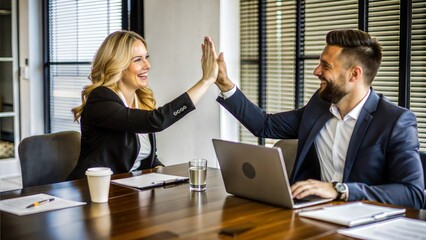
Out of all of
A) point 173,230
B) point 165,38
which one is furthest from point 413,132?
point 165,38

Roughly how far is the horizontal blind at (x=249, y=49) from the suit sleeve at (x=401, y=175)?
1723 millimetres

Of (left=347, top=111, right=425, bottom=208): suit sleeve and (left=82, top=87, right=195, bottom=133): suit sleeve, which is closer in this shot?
(left=347, top=111, right=425, bottom=208): suit sleeve

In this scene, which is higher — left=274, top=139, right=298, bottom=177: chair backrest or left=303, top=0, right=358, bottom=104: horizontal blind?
left=303, top=0, right=358, bottom=104: horizontal blind

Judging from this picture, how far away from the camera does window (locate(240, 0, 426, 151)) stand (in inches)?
118

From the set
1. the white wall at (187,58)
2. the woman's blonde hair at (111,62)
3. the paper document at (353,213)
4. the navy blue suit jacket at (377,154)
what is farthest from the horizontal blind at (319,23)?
the paper document at (353,213)

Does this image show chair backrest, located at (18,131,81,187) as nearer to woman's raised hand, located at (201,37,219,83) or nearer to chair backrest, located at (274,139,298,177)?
woman's raised hand, located at (201,37,219,83)

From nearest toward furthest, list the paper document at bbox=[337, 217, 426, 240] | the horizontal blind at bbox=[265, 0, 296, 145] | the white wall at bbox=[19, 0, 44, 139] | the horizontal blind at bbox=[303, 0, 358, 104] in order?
the paper document at bbox=[337, 217, 426, 240] < the horizontal blind at bbox=[303, 0, 358, 104] < the horizontal blind at bbox=[265, 0, 296, 145] < the white wall at bbox=[19, 0, 44, 139]

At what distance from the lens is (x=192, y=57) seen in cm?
395

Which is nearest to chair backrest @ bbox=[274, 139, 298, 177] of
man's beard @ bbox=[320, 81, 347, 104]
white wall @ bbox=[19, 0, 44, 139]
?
man's beard @ bbox=[320, 81, 347, 104]

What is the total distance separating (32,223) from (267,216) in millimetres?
686

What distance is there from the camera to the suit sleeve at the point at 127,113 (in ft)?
8.10

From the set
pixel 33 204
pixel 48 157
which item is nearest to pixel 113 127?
pixel 48 157

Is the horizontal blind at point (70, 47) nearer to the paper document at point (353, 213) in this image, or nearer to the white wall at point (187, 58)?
the white wall at point (187, 58)

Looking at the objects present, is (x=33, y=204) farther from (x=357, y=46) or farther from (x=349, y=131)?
(x=357, y=46)
